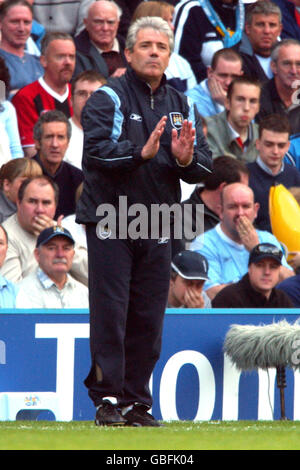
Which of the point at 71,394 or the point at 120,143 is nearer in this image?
the point at 120,143

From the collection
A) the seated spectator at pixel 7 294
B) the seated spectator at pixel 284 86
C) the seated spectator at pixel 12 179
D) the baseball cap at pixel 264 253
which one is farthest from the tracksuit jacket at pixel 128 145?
the seated spectator at pixel 284 86

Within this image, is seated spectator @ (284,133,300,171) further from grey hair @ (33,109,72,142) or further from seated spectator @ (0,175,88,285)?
seated spectator @ (0,175,88,285)

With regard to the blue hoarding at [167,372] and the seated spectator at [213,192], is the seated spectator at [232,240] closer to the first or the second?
the seated spectator at [213,192]

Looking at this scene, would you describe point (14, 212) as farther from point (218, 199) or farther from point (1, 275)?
point (218, 199)

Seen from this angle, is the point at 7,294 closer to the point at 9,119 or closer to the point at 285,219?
the point at 9,119

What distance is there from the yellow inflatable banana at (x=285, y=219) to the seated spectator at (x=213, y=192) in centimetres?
41

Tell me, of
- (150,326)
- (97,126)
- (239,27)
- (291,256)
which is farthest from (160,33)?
(239,27)

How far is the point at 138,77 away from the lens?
574 centimetres

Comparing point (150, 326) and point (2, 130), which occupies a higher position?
point (2, 130)

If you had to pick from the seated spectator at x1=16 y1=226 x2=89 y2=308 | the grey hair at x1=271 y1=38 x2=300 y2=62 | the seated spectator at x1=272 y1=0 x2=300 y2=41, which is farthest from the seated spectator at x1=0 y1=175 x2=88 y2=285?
the seated spectator at x1=272 y1=0 x2=300 y2=41

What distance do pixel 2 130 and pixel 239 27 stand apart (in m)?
3.85

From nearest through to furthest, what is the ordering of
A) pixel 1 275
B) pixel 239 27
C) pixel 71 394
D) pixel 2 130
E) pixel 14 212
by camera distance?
pixel 71 394
pixel 1 275
pixel 14 212
pixel 2 130
pixel 239 27

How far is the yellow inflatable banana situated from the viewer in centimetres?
978

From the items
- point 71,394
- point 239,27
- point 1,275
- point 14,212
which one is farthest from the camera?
point 239,27
